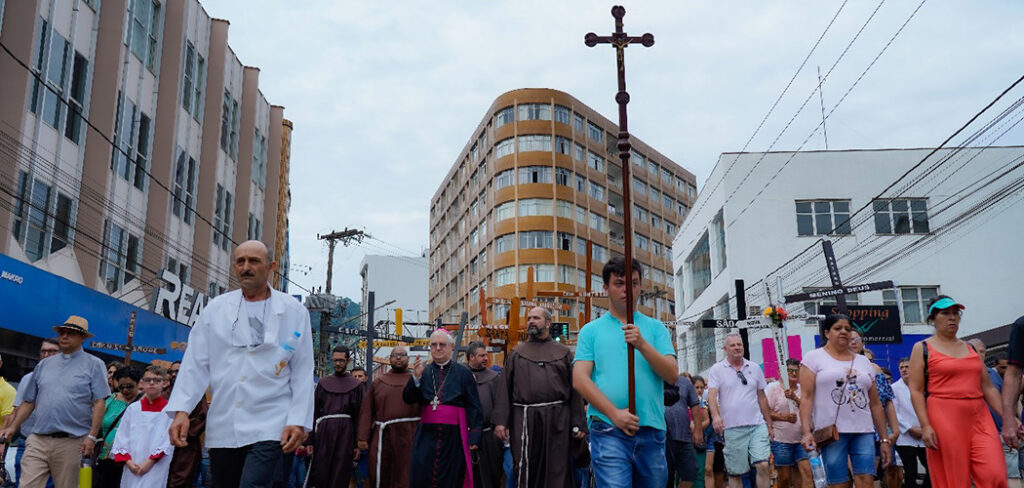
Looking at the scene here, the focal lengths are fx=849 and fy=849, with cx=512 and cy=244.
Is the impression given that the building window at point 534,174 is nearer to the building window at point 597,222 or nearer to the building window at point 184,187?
the building window at point 597,222

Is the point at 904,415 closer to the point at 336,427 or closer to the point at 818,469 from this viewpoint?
the point at 818,469

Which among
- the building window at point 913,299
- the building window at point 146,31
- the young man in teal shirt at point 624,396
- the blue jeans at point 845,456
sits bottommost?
the blue jeans at point 845,456

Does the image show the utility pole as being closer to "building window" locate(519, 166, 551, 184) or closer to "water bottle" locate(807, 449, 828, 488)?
"building window" locate(519, 166, 551, 184)

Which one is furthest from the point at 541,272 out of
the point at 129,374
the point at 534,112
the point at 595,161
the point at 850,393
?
the point at 850,393

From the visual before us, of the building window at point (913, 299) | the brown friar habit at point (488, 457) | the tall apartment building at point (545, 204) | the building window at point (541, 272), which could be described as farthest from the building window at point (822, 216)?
the building window at point (541, 272)

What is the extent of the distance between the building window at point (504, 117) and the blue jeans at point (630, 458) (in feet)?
210

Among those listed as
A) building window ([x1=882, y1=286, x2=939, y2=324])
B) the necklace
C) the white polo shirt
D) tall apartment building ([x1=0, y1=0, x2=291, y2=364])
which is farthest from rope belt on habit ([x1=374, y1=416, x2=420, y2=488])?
building window ([x1=882, y1=286, x2=939, y2=324])

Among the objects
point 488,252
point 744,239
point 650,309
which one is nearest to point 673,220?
point 650,309

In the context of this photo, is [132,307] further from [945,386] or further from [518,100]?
[518,100]

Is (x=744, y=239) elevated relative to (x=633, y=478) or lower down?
elevated

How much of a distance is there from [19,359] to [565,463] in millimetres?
14987

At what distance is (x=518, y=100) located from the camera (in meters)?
68.6

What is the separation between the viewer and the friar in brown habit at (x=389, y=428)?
35.0 feet

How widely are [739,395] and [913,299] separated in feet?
97.0
